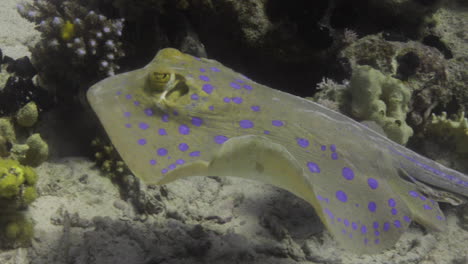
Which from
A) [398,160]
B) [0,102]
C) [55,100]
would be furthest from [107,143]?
[398,160]

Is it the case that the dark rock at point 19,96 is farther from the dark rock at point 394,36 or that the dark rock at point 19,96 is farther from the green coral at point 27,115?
the dark rock at point 394,36

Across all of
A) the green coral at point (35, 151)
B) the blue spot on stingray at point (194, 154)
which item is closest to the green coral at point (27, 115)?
the green coral at point (35, 151)

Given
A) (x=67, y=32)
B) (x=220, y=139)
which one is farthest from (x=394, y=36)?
(x=67, y=32)

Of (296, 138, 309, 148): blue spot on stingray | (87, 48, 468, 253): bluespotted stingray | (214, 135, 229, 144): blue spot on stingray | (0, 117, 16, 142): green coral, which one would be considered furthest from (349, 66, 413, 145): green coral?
(0, 117, 16, 142): green coral

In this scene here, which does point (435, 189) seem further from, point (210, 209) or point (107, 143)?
point (107, 143)

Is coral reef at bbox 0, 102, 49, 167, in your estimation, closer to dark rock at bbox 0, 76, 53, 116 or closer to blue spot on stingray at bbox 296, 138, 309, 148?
dark rock at bbox 0, 76, 53, 116
